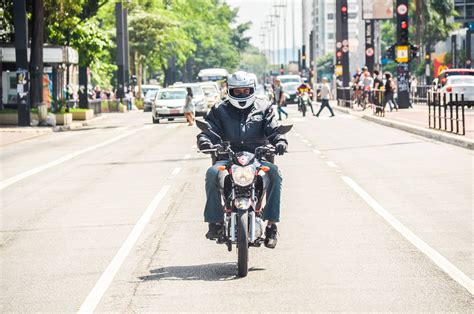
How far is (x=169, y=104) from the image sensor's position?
51.7m

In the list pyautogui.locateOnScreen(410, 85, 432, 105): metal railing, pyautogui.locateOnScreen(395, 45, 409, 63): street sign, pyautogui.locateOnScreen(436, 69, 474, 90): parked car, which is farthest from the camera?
pyautogui.locateOnScreen(410, 85, 432, 105): metal railing

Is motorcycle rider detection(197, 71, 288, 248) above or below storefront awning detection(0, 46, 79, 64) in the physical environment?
below

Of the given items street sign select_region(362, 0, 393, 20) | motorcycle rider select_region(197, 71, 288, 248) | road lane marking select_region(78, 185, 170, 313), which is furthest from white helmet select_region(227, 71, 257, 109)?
street sign select_region(362, 0, 393, 20)

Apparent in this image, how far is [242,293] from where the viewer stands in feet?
30.8

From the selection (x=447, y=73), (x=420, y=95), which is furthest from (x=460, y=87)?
(x=420, y=95)

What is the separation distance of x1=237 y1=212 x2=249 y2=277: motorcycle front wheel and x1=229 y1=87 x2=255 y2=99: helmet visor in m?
1.23

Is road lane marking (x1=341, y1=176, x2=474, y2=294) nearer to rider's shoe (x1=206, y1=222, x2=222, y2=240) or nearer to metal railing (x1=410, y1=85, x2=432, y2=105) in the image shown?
rider's shoe (x1=206, y1=222, x2=222, y2=240)

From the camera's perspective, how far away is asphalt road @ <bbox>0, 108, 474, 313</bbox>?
30.2 ft

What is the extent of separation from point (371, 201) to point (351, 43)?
2652 inches

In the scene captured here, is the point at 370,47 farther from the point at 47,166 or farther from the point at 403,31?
the point at 47,166

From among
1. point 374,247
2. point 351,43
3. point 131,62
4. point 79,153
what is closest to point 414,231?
point 374,247

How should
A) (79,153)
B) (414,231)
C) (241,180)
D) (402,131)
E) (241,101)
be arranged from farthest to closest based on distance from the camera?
(402,131) < (79,153) < (414,231) < (241,101) < (241,180)

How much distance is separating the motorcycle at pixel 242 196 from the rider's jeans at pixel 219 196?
6 cm

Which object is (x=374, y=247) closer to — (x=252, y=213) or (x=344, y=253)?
(x=344, y=253)
